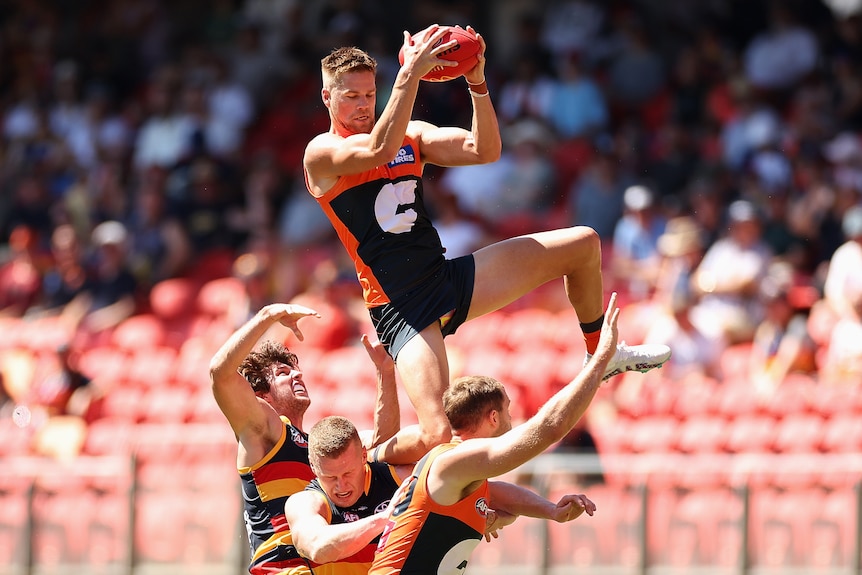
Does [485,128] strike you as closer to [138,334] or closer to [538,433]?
[538,433]

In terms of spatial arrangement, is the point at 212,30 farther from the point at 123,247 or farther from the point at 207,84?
the point at 123,247

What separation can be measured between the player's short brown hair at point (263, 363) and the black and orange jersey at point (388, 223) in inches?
23.2

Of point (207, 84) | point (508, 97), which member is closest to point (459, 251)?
point (508, 97)

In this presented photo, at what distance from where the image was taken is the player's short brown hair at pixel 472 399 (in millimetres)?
6098

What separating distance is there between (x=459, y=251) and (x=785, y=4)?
174 inches

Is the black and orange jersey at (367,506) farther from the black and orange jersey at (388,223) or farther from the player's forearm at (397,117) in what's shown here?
the player's forearm at (397,117)

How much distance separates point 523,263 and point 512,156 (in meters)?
7.77

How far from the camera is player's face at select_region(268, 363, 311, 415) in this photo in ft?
22.6

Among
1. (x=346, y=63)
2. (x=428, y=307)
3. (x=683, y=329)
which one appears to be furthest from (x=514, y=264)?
(x=683, y=329)

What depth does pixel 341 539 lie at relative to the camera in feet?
19.3

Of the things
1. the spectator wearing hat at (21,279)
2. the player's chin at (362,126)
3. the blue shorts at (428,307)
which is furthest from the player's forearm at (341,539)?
the spectator wearing hat at (21,279)

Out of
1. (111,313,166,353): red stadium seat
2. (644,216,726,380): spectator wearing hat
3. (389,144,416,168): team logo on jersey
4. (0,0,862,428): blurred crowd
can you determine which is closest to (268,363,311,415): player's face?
(389,144,416,168): team logo on jersey

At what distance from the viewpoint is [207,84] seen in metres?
17.0

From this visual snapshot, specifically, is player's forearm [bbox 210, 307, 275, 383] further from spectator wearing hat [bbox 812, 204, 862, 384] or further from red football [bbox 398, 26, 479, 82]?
spectator wearing hat [bbox 812, 204, 862, 384]
